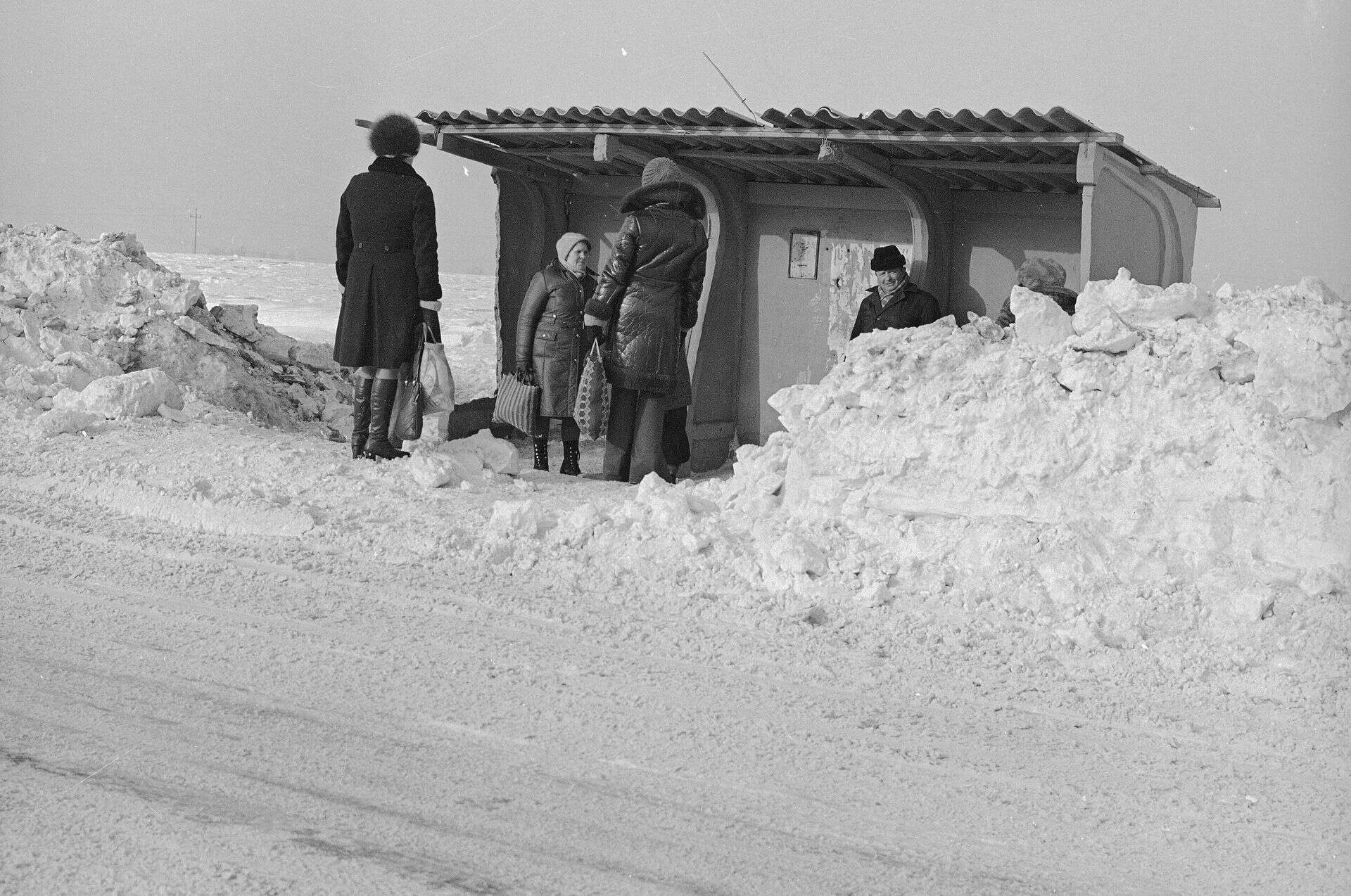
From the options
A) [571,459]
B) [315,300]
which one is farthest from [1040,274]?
[315,300]

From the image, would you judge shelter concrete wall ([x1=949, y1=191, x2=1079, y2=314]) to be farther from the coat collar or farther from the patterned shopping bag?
the patterned shopping bag

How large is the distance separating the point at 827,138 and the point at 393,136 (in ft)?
8.39

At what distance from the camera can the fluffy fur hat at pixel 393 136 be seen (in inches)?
257

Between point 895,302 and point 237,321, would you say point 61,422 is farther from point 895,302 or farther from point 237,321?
point 895,302

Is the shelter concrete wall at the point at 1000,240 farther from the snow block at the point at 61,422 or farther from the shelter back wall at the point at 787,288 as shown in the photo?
the snow block at the point at 61,422

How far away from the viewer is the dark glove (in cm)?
661

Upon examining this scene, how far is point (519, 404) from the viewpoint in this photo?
7.20 meters

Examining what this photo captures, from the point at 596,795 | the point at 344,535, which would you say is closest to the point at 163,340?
the point at 344,535

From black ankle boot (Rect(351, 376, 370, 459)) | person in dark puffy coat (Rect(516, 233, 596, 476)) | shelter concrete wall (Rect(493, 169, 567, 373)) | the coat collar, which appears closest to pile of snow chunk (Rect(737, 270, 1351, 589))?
the coat collar

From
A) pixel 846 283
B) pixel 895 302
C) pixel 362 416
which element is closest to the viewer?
pixel 362 416

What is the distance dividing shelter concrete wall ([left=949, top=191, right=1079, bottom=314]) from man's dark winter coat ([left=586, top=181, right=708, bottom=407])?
7.19 feet

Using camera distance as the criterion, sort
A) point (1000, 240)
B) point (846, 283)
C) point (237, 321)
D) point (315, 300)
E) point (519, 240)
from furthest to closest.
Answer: point (315, 300) < point (237, 321) < point (519, 240) < point (846, 283) < point (1000, 240)

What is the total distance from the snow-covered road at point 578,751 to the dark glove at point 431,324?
6.51 feet

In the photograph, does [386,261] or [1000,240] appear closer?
[386,261]
